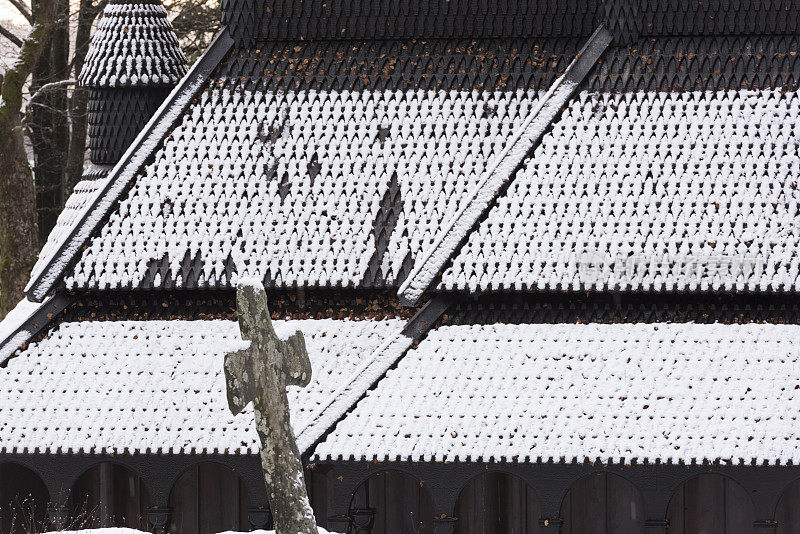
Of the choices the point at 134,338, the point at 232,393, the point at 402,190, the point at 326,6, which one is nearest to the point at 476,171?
the point at 402,190

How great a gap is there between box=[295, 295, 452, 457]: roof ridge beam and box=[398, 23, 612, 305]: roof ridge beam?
1.44 feet

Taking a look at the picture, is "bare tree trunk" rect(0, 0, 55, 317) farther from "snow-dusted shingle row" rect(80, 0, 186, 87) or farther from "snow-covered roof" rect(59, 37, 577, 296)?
"snow-covered roof" rect(59, 37, 577, 296)

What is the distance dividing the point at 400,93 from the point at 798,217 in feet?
16.2

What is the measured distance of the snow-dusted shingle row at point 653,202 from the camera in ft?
47.5

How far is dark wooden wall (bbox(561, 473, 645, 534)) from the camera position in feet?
53.0

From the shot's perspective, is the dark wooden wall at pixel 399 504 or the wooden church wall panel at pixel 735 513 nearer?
the wooden church wall panel at pixel 735 513

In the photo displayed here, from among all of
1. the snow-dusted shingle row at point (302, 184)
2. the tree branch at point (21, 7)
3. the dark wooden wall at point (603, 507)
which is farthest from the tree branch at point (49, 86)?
the dark wooden wall at point (603, 507)

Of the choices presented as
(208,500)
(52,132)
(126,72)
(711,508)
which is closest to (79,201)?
(126,72)

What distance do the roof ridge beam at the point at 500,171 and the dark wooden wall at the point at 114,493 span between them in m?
4.70

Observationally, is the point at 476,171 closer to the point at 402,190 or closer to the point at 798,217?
the point at 402,190

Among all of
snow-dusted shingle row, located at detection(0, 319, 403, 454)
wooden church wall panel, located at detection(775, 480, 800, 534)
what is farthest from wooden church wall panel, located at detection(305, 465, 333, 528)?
wooden church wall panel, located at detection(775, 480, 800, 534)

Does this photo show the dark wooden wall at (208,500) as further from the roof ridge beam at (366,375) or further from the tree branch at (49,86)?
the tree branch at (49,86)

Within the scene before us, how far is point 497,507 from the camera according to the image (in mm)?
16469

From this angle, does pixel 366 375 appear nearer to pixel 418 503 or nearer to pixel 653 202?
pixel 418 503
